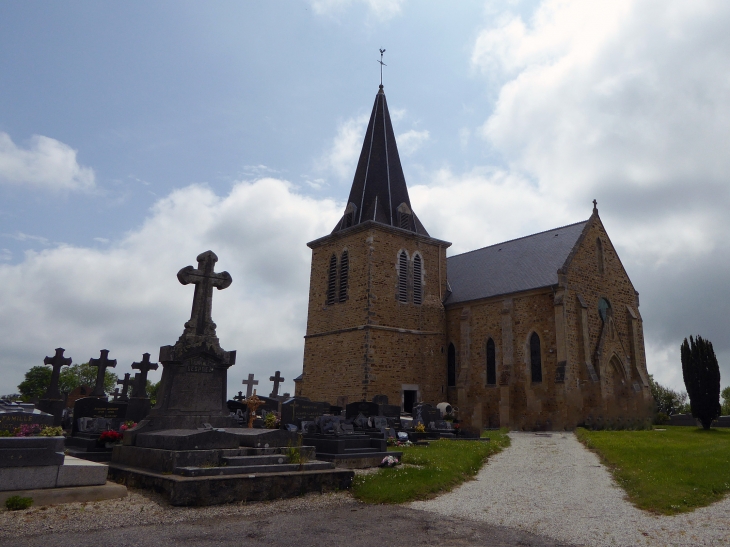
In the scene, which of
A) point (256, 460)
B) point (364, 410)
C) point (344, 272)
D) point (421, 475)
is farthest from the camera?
point (344, 272)

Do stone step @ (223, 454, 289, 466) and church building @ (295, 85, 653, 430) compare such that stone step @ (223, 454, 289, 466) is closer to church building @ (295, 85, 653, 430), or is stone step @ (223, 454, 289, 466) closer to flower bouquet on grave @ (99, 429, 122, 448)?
flower bouquet on grave @ (99, 429, 122, 448)

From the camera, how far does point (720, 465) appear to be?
1102cm

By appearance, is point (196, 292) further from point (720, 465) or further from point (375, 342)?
point (375, 342)

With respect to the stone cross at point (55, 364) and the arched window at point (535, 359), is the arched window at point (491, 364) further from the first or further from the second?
the stone cross at point (55, 364)

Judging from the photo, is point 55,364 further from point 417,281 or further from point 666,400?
point 666,400

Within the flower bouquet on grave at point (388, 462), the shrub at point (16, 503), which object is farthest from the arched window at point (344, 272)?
the shrub at point (16, 503)

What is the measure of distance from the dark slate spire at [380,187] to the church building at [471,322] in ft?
0.29

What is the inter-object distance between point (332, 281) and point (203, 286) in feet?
65.3

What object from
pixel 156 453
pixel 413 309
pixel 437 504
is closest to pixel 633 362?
pixel 413 309

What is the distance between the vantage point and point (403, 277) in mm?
30250

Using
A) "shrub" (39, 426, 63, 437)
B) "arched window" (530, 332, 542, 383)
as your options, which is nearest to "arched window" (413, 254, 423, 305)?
"arched window" (530, 332, 542, 383)

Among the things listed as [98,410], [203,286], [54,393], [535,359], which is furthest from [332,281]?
[203,286]

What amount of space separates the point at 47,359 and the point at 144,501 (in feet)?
49.6

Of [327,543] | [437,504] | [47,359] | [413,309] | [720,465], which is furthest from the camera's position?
[413,309]
